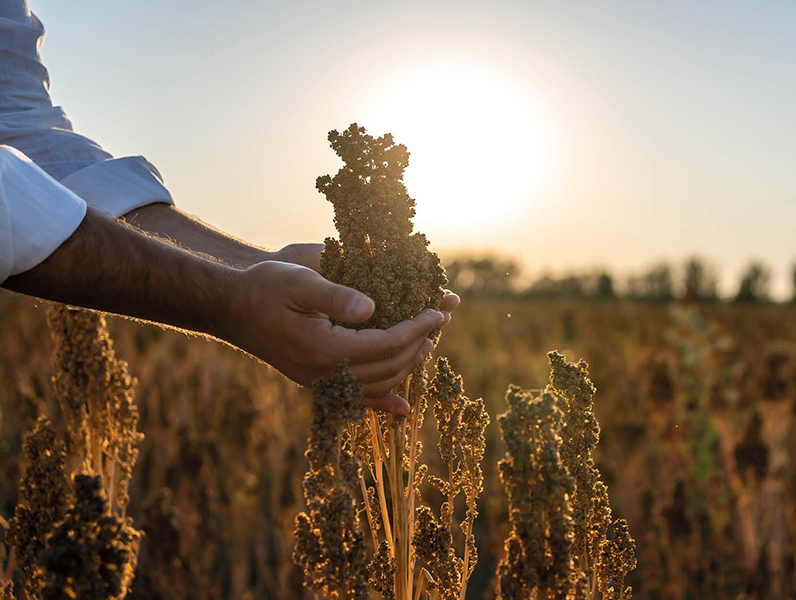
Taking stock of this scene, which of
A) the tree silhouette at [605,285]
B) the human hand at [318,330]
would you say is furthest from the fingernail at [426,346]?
the tree silhouette at [605,285]

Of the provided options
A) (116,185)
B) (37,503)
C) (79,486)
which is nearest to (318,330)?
(79,486)

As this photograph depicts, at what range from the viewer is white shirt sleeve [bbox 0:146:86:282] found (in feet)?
5.18

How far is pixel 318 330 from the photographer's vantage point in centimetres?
184

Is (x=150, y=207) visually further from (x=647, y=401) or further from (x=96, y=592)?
(x=647, y=401)

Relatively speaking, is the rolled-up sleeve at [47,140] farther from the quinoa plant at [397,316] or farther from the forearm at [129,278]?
the quinoa plant at [397,316]

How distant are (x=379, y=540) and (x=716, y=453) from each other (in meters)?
5.82

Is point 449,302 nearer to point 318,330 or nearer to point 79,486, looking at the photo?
point 318,330

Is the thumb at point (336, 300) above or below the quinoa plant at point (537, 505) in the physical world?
above

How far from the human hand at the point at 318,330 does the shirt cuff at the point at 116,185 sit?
86 cm

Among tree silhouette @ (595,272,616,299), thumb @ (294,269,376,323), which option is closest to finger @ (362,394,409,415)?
thumb @ (294,269,376,323)

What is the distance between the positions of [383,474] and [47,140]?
2.16 m

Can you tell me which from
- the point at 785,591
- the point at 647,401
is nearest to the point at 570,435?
the point at 785,591

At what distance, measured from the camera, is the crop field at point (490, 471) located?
14.2 ft

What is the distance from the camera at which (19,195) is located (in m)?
1.59
